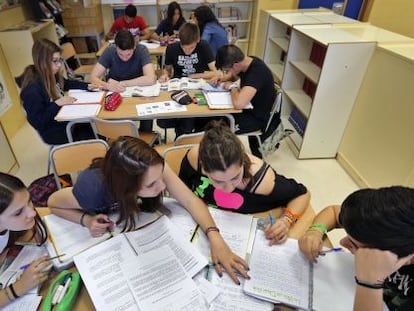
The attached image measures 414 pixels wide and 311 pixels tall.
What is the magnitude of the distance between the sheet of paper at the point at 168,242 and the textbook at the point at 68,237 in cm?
5

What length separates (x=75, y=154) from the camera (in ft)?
5.32

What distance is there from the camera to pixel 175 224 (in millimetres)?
1073

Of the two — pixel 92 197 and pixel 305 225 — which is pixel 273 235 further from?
pixel 92 197

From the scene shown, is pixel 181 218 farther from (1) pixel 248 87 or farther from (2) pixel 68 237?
(1) pixel 248 87

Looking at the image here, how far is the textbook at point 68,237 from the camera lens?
91 centimetres

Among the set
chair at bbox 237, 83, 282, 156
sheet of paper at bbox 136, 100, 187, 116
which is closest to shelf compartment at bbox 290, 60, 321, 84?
chair at bbox 237, 83, 282, 156

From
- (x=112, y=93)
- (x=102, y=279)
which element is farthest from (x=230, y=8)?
(x=102, y=279)

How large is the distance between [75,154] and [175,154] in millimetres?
597

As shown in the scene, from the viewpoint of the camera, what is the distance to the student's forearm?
0.71 m

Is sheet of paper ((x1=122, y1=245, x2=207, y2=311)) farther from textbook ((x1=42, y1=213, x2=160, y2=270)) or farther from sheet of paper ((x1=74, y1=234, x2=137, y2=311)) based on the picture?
textbook ((x1=42, y1=213, x2=160, y2=270))

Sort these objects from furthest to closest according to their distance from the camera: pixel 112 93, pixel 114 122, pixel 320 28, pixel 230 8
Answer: pixel 230 8, pixel 320 28, pixel 112 93, pixel 114 122

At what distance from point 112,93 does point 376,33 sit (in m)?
2.49

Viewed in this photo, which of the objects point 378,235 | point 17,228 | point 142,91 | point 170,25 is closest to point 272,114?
point 142,91

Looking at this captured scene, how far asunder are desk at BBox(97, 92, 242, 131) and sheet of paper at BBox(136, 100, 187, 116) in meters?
0.03
